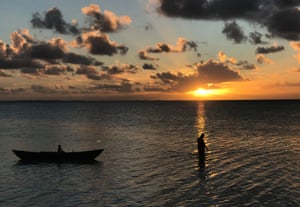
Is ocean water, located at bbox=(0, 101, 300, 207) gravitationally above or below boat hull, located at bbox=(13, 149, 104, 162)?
below

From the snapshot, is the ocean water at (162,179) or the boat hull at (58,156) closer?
the ocean water at (162,179)

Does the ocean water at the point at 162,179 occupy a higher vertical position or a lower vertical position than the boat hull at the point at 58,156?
lower

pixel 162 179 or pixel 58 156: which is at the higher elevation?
pixel 58 156

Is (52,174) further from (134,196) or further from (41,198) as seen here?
(134,196)

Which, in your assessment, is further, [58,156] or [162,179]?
[58,156]

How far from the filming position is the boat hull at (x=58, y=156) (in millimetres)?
39469

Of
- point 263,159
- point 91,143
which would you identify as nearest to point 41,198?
point 263,159

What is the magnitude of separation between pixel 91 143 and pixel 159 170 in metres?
26.5

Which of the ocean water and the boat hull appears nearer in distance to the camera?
the ocean water

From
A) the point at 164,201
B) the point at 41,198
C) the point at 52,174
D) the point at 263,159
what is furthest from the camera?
the point at 263,159

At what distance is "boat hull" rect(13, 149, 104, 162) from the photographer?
3947 cm

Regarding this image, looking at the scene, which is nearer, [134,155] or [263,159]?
[263,159]

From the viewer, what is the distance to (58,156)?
39.5 metres

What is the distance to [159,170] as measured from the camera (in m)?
33.6
